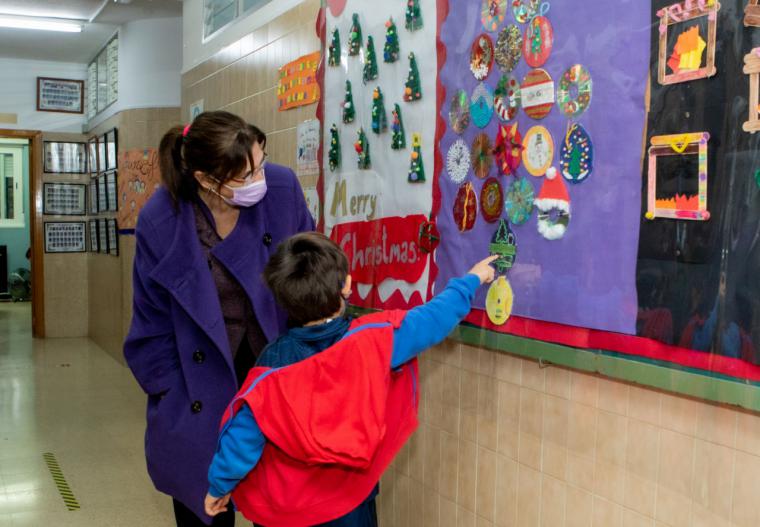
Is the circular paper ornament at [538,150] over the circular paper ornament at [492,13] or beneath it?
beneath

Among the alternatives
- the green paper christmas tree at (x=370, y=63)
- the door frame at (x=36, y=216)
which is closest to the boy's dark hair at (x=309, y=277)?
the green paper christmas tree at (x=370, y=63)

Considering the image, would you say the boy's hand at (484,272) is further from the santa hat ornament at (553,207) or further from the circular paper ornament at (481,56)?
the circular paper ornament at (481,56)

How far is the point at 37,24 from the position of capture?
6.92 m

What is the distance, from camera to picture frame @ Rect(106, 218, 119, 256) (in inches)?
301

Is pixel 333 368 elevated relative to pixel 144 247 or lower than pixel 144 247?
lower

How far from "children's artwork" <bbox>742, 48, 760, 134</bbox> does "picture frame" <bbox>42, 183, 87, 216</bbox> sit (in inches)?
348

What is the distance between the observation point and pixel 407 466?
2768 millimetres

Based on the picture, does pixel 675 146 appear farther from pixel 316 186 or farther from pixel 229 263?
pixel 316 186

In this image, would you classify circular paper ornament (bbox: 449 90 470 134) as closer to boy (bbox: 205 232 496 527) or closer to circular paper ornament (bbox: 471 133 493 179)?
circular paper ornament (bbox: 471 133 493 179)

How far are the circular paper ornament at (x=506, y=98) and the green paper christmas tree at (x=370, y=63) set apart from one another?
0.74 m

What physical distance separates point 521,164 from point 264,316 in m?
0.79

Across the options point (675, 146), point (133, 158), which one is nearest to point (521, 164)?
point (675, 146)

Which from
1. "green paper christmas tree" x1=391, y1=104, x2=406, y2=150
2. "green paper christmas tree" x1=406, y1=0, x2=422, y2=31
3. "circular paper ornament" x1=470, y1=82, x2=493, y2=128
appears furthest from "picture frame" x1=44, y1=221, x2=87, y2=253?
"circular paper ornament" x1=470, y1=82, x2=493, y2=128

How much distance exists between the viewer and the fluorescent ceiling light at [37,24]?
6.76 metres
